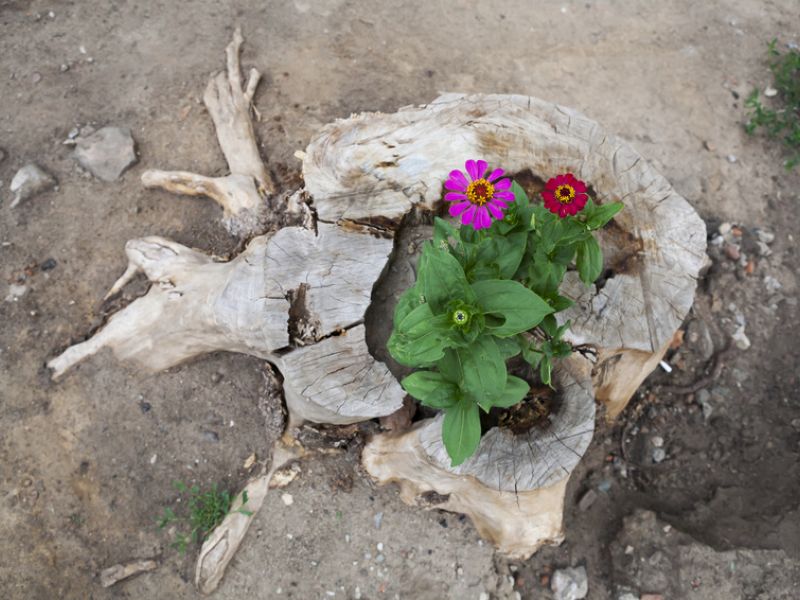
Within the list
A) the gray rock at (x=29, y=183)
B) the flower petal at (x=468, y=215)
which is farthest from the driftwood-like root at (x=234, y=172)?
the flower petal at (x=468, y=215)

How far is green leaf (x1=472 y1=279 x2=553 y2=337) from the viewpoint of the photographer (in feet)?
7.00

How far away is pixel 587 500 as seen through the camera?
12.4 ft

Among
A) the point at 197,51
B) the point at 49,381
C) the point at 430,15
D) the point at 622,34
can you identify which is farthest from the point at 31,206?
the point at 622,34

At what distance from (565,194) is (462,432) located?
966 mm

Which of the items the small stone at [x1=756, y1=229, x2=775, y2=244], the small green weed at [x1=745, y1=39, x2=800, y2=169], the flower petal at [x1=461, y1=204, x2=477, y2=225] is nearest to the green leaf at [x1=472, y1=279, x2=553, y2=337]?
the flower petal at [x1=461, y1=204, x2=477, y2=225]

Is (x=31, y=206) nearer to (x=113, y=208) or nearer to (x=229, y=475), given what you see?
(x=113, y=208)

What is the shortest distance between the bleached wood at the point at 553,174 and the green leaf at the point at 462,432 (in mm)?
771

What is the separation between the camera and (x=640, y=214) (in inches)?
122

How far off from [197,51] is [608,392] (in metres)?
3.61

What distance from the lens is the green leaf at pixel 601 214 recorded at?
2242 mm

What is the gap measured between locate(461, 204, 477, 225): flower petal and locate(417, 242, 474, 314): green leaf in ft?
0.50

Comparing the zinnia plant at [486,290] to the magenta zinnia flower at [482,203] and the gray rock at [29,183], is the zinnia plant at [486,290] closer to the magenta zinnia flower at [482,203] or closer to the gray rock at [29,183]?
the magenta zinnia flower at [482,203]

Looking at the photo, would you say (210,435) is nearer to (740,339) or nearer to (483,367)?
(483,367)

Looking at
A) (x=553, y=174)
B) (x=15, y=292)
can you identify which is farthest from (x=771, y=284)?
(x=15, y=292)
